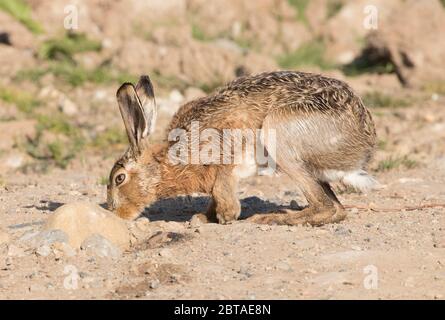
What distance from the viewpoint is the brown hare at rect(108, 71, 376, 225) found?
7.09 meters

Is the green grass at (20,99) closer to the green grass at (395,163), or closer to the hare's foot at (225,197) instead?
the green grass at (395,163)

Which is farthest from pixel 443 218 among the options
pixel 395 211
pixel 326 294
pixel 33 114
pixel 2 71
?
pixel 2 71

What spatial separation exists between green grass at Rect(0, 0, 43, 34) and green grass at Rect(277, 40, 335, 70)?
4013 millimetres

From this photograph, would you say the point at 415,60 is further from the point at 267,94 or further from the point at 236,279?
the point at 236,279

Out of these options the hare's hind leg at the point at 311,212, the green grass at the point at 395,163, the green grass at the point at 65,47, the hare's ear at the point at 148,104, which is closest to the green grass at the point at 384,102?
the green grass at the point at 395,163

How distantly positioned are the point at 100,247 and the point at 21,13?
9.40m

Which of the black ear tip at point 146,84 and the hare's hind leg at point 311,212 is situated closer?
the hare's hind leg at point 311,212

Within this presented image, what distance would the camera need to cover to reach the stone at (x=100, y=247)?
6.29m

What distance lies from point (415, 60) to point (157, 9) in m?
4.79

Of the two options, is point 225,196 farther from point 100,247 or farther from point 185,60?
point 185,60

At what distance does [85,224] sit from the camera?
21.4 feet

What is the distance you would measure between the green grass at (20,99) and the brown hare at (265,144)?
4.99 metres

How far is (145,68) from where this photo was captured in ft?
44.1

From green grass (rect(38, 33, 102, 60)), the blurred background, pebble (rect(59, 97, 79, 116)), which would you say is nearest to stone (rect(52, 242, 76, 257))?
the blurred background
